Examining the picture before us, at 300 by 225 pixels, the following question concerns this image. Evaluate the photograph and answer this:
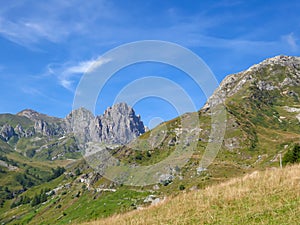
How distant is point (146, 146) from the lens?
17138cm

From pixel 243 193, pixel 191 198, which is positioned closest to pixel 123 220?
pixel 191 198

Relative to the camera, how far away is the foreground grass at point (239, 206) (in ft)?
44.7

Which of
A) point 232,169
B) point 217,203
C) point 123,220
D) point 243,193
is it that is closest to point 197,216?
point 217,203

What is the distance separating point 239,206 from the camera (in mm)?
15281

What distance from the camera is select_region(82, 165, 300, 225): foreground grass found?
44.7 feet

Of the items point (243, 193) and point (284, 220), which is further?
point (243, 193)

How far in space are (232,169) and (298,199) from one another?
19027cm

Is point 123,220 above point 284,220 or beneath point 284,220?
above

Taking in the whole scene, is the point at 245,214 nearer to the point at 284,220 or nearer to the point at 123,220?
the point at 284,220

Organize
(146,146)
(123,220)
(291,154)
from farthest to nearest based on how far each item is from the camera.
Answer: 1. (146,146)
2. (291,154)
3. (123,220)

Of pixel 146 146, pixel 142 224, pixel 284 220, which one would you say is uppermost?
pixel 146 146

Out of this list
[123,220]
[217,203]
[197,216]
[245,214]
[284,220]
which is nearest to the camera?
[284,220]

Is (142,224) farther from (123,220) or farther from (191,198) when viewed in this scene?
(191,198)

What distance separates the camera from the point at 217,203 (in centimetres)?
1636
